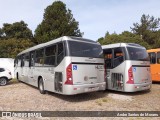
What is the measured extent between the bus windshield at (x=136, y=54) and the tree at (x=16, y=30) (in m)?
36.5

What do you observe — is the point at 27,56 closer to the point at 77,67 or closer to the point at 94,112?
the point at 77,67

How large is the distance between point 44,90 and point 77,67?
3.29 metres

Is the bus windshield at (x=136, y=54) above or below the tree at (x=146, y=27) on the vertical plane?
below

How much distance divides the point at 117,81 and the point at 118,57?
1.22 m

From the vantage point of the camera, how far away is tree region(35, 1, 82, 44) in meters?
→ 36.9

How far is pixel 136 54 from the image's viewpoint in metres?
11.1

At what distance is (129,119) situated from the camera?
6.97 m

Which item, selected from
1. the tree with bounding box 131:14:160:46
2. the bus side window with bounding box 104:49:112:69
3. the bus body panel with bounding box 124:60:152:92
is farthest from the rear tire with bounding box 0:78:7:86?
the tree with bounding box 131:14:160:46

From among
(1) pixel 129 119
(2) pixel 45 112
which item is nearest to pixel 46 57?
(2) pixel 45 112

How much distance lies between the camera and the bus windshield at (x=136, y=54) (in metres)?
10.8

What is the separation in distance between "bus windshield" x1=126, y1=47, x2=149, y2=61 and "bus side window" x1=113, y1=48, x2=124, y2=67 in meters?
0.37

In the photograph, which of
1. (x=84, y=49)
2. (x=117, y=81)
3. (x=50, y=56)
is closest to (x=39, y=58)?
(x=50, y=56)

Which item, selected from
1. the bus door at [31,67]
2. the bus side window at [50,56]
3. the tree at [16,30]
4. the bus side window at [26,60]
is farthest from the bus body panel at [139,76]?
the tree at [16,30]

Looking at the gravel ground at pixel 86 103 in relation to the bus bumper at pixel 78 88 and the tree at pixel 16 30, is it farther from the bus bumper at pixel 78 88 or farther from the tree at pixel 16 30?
the tree at pixel 16 30
